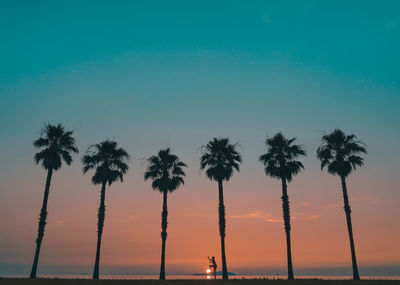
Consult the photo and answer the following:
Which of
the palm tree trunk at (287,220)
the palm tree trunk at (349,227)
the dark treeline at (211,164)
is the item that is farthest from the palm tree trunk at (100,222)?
the palm tree trunk at (349,227)

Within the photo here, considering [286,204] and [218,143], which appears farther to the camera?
[218,143]

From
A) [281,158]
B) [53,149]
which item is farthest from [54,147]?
[281,158]

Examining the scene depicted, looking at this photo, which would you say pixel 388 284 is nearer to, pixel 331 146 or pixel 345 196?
pixel 345 196

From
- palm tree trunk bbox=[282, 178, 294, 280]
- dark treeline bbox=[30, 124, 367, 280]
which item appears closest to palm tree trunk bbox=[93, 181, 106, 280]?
dark treeline bbox=[30, 124, 367, 280]

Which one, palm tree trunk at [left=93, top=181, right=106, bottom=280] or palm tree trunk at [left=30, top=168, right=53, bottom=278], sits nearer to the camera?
palm tree trunk at [left=30, top=168, right=53, bottom=278]

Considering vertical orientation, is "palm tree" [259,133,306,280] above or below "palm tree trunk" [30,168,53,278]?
above

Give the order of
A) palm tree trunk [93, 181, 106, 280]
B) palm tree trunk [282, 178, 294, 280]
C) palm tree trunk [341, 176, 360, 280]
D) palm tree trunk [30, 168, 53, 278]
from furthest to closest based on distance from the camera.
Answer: palm tree trunk [93, 181, 106, 280]
palm tree trunk [282, 178, 294, 280]
palm tree trunk [30, 168, 53, 278]
palm tree trunk [341, 176, 360, 280]

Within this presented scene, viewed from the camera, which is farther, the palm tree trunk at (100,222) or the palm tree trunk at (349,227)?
the palm tree trunk at (100,222)

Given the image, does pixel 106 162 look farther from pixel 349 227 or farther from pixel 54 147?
pixel 349 227

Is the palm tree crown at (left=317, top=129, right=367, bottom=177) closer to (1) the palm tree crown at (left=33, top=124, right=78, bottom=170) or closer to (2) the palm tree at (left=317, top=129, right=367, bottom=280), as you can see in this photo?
(2) the palm tree at (left=317, top=129, right=367, bottom=280)

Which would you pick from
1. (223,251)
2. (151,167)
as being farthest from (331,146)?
(151,167)

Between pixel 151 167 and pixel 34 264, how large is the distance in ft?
64.8

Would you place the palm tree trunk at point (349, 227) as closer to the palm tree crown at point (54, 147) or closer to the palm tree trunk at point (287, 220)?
the palm tree trunk at point (287, 220)

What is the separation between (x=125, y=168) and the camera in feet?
168
